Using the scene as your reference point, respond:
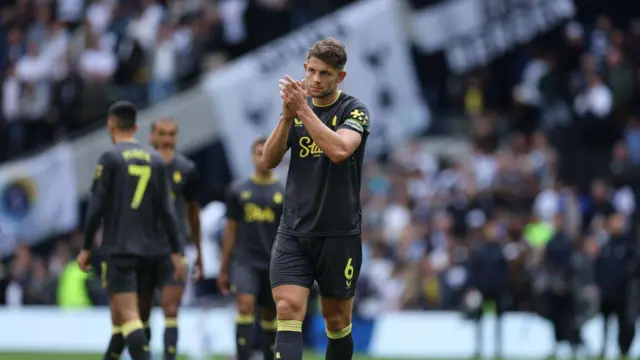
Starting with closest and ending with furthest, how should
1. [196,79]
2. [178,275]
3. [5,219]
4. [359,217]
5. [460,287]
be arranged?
[359,217], [178,275], [460,287], [5,219], [196,79]

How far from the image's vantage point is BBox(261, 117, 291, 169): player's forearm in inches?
384

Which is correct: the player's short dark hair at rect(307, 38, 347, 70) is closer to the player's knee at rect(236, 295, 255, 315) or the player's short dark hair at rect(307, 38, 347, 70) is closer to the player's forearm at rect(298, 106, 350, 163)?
the player's forearm at rect(298, 106, 350, 163)

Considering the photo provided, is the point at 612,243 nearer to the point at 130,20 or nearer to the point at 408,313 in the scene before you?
the point at 408,313

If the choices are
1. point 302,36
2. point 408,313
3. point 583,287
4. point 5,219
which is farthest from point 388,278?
point 5,219

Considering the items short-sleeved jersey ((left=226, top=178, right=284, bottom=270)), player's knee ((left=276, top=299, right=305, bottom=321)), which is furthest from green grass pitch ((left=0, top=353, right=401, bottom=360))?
player's knee ((left=276, top=299, right=305, bottom=321))

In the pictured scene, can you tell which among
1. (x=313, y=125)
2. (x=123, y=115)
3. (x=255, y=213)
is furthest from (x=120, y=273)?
(x=313, y=125)

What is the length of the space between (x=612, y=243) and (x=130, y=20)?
11920mm

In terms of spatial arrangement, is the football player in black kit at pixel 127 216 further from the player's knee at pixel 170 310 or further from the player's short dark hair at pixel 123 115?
the player's knee at pixel 170 310

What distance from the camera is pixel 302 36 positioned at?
1045 inches

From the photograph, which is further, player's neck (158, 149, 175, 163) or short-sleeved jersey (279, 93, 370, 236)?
player's neck (158, 149, 175, 163)

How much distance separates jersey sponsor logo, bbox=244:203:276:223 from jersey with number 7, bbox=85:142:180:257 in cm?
232

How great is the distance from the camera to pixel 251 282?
1447 centimetres

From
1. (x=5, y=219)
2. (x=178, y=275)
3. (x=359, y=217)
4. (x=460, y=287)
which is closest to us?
(x=359, y=217)

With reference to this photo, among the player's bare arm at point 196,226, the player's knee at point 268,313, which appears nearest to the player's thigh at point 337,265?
the player's bare arm at point 196,226
